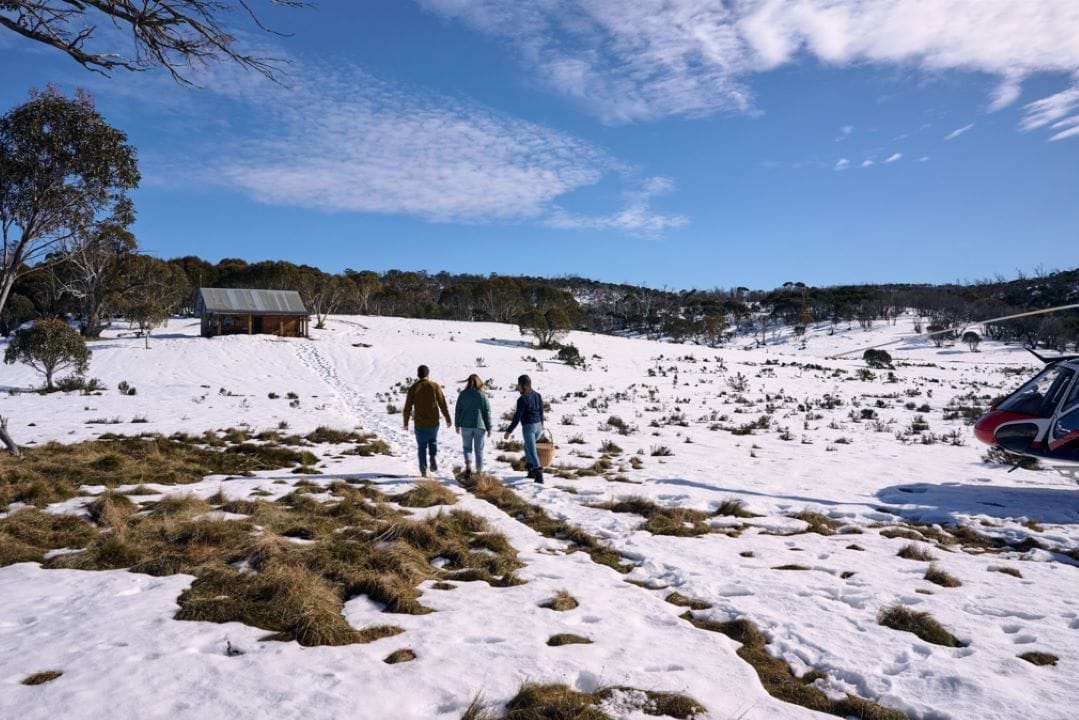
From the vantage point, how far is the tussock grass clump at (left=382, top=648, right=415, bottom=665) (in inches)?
154

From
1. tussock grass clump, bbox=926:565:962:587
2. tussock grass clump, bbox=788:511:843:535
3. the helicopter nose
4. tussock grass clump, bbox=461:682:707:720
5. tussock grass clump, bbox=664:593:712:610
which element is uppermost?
the helicopter nose

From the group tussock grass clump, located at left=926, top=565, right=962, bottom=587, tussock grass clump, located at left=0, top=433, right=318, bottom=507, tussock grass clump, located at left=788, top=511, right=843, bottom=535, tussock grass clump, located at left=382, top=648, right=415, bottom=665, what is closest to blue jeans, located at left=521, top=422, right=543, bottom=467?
tussock grass clump, located at left=788, top=511, right=843, bottom=535

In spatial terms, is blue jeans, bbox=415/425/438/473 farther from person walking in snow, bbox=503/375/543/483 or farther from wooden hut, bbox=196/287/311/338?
wooden hut, bbox=196/287/311/338

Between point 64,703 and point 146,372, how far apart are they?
31.3m

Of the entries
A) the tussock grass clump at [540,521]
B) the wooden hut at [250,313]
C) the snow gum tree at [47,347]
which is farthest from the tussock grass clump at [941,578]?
the wooden hut at [250,313]

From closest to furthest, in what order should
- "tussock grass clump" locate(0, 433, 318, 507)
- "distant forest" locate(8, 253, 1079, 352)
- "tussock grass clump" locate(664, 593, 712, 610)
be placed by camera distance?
"tussock grass clump" locate(664, 593, 712, 610) < "tussock grass clump" locate(0, 433, 318, 507) < "distant forest" locate(8, 253, 1079, 352)

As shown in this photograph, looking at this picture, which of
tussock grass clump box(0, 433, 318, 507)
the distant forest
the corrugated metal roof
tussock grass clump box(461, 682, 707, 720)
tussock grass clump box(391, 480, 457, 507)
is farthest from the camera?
the distant forest

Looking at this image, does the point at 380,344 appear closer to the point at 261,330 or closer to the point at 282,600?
the point at 261,330

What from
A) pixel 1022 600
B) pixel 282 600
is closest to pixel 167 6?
pixel 282 600

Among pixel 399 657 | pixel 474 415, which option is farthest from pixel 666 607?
pixel 474 415

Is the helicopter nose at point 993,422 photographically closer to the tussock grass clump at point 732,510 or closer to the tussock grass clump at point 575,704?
the tussock grass clump at point 732,510

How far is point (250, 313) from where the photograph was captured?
47906 mm

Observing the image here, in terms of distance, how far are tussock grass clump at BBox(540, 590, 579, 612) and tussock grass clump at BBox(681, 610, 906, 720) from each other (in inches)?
37.6

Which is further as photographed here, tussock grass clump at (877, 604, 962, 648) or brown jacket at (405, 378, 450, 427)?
brown jacket at (405, 378, 450, 427)
